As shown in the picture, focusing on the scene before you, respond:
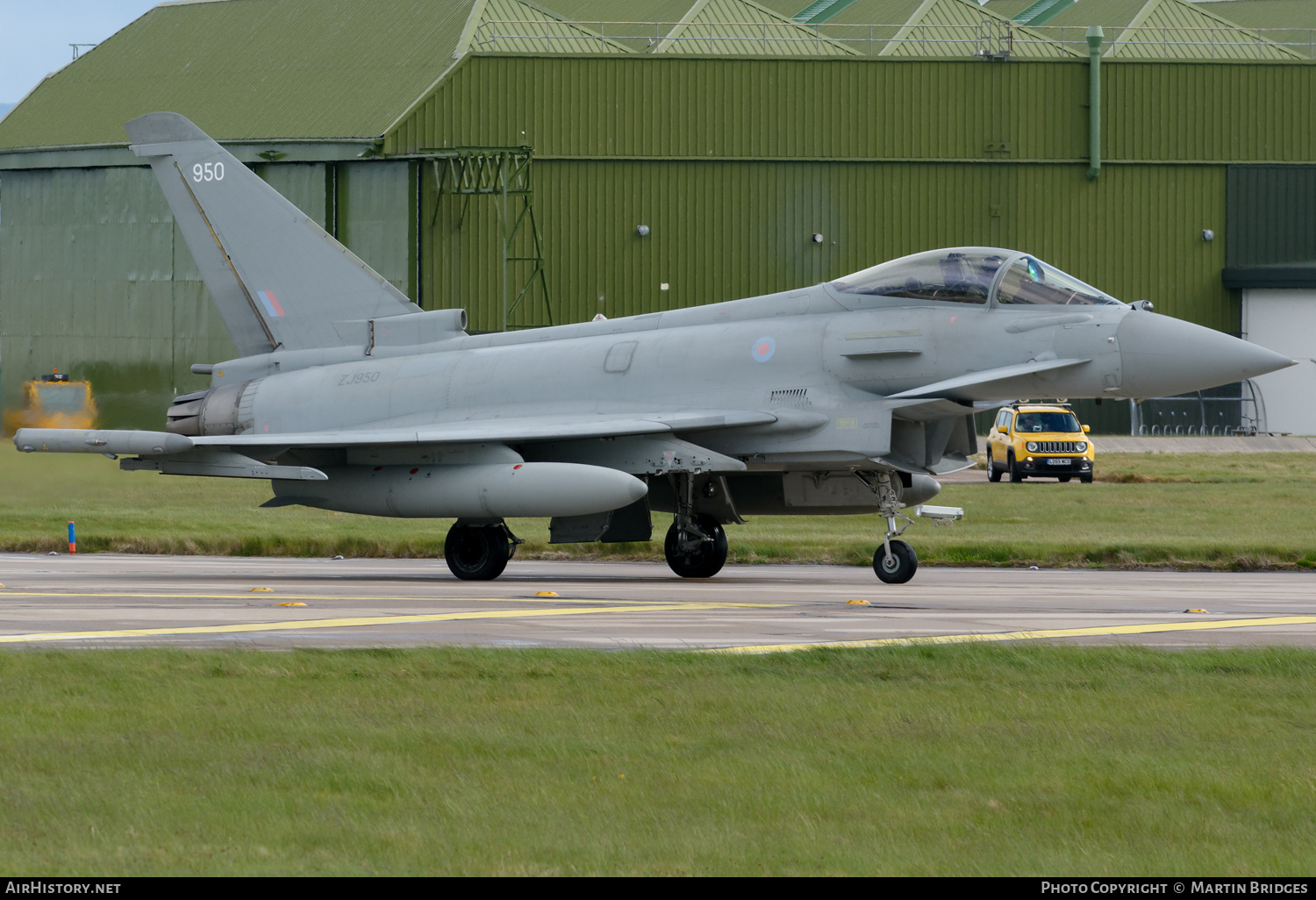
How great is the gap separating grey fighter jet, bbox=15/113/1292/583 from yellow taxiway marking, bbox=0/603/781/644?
2.61 meters

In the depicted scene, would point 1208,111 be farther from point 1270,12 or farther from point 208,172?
point 208,172

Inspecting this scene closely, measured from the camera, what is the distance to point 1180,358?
1714 centimetres

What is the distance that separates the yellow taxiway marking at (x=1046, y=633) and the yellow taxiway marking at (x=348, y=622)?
3085mm

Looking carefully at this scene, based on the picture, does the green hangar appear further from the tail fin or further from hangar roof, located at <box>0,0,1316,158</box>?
the tail fin

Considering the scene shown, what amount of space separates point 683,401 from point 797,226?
3751 cm

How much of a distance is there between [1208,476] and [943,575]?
78.4ft

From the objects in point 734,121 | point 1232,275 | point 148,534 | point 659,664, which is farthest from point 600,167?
point 659,664

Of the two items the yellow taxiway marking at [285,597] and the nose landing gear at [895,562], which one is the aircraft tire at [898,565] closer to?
the nose landing gear at [895,562]

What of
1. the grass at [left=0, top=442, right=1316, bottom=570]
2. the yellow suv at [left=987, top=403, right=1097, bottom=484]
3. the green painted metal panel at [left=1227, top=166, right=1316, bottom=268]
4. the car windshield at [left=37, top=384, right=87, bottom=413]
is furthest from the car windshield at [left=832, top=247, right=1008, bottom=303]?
the green painted metal panel at [left=1227, top=166, right=1316, bottom=268]

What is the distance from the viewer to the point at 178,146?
22.2 m

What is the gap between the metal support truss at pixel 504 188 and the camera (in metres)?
51.4

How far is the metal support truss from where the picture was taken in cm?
5138

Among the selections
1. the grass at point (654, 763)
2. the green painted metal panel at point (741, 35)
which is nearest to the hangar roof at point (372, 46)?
the green painted metal panel at point (741, 35)

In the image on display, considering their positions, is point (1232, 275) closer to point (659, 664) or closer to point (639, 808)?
point (659, 664)
